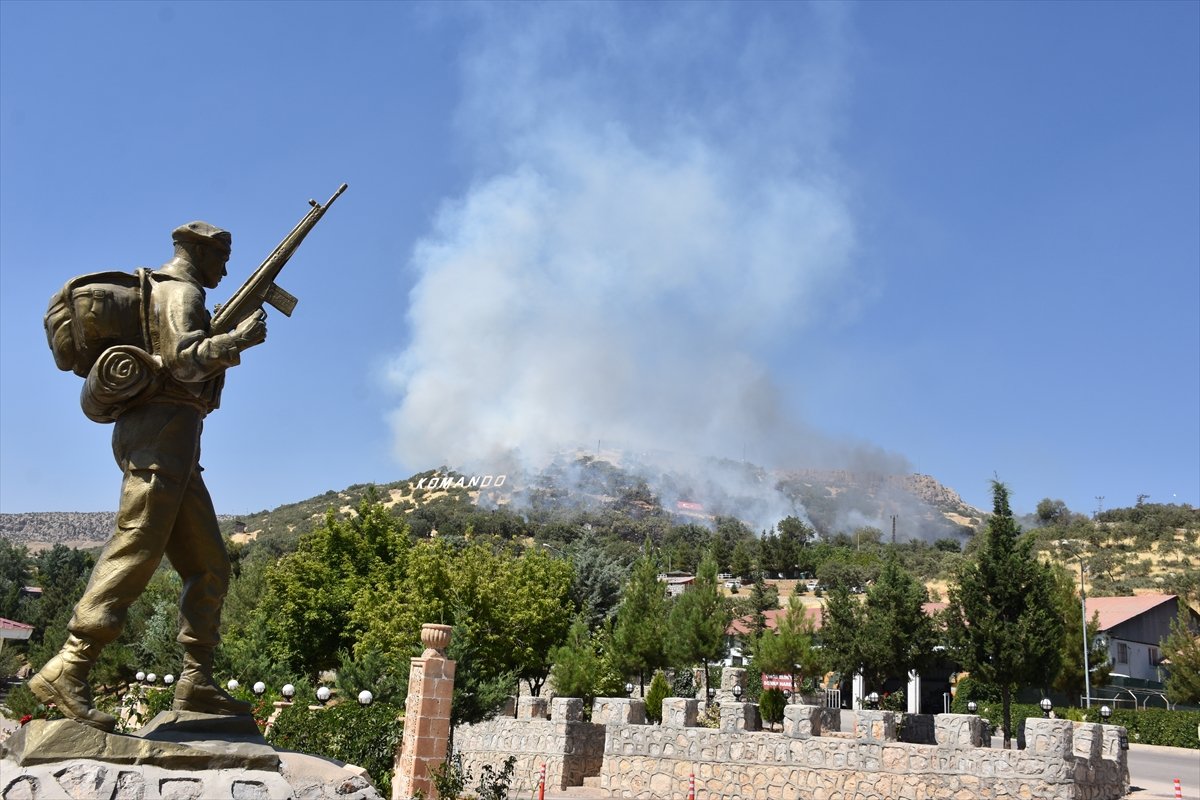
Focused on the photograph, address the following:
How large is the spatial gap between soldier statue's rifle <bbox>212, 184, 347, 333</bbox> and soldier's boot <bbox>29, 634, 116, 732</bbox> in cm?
194

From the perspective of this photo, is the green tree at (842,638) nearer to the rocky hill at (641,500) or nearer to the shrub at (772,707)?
the shrub at (772,707)

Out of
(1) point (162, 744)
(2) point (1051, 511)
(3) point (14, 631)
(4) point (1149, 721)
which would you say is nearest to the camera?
(1) point (162, 744)

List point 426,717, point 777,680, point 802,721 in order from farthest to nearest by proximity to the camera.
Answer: point 777,680
point 802,721
point 426,717

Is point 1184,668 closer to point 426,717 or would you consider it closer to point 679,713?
point 679,713

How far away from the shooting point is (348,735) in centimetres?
1418

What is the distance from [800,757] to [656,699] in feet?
23.0

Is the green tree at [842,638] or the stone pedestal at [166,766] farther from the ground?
the green tree at [842,638]

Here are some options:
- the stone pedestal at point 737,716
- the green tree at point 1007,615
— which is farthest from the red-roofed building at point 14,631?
the green tree at point 1007,615

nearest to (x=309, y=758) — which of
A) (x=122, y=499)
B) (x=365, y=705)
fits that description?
(x=122, y=499)

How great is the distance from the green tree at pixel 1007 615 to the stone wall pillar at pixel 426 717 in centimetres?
1399

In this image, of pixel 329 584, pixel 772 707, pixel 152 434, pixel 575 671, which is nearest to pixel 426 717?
pixel 152 434

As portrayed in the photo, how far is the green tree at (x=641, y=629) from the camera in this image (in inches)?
1110

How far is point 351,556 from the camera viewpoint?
1378 inches

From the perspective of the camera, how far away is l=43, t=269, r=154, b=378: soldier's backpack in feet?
18.2
